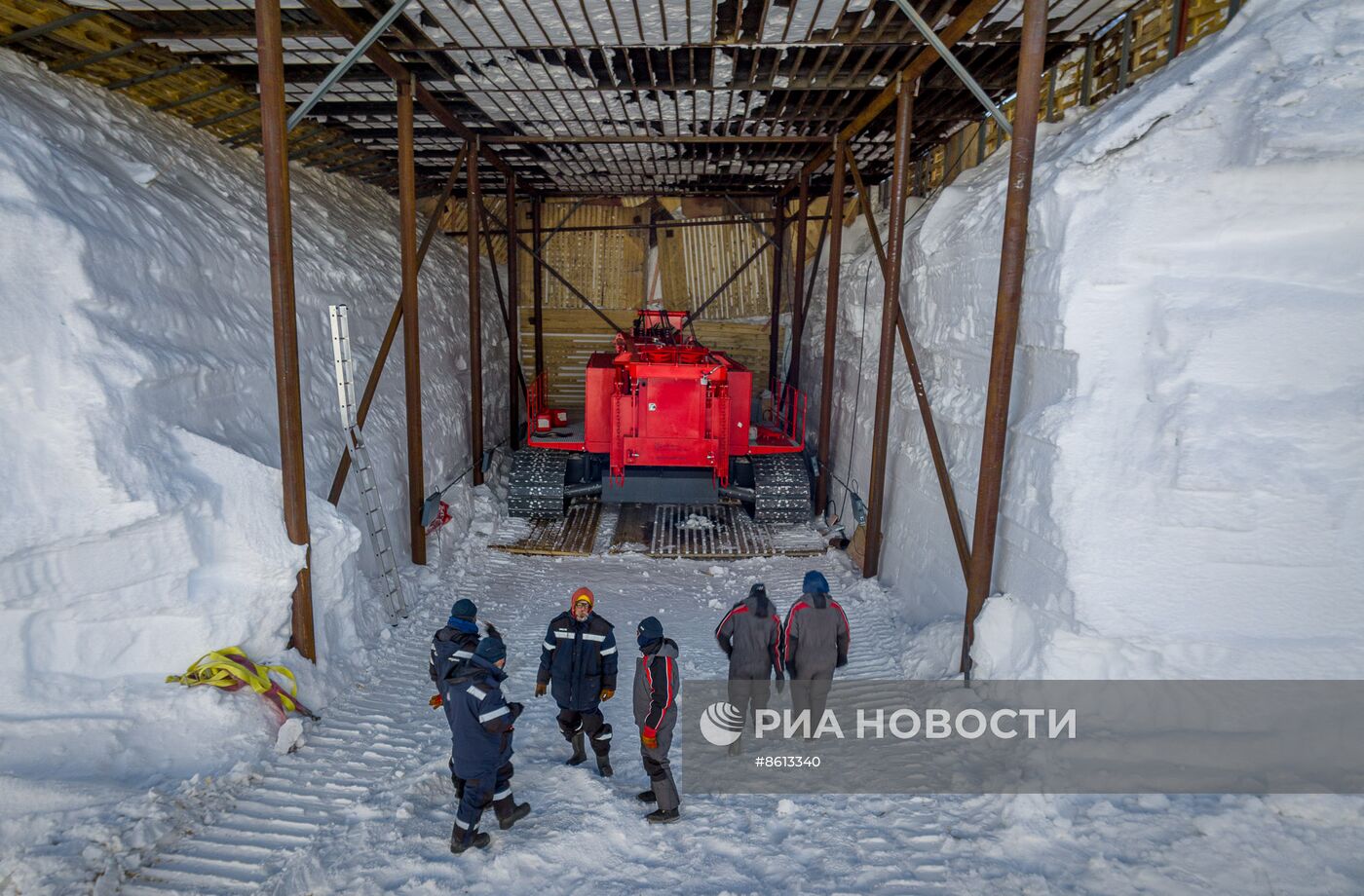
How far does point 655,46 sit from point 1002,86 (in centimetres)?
395

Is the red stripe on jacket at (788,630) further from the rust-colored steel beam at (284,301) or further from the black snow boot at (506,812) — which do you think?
the rust-colored steel beam at (284,301)

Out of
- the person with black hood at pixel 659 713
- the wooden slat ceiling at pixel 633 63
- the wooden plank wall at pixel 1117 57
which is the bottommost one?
the person with black hood at pixel 659 713

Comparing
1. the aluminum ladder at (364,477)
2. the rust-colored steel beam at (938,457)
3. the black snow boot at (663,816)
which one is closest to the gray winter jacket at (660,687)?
the black snow boot at (663,816)

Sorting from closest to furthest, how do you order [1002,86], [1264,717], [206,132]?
[1264,717], [1002,86], [206,132]

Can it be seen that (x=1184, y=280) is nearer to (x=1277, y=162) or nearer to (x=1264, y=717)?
(x=1277, y=162)

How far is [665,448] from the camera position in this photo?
9820 millimetres

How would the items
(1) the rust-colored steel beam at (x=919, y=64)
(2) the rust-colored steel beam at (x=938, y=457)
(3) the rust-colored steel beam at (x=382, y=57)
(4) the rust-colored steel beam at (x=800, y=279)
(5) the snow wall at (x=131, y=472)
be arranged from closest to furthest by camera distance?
(5) the snow wall at (x=131, y=472)
(2) the rust-colored steel beam at (x=938, y=457)
(1) the rust-colored steel beam at (x=919, y=64)
(3) the rust-colored steel beam at (x=382, y=57)
(4) the rust-colored steel beam at (x=800, y=279)

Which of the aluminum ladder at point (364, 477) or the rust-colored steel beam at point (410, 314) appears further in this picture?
the rust-colored steel beam at point (410, 314)

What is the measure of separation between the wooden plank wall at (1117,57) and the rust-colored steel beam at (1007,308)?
1410 mm

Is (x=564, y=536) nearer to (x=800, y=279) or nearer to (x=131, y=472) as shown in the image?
(x=131, y=472)

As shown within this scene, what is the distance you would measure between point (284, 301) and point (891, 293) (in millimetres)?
5336

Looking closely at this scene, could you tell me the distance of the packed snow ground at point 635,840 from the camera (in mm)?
3566

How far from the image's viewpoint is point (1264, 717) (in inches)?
170

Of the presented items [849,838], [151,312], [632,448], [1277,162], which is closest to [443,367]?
[632,448]
